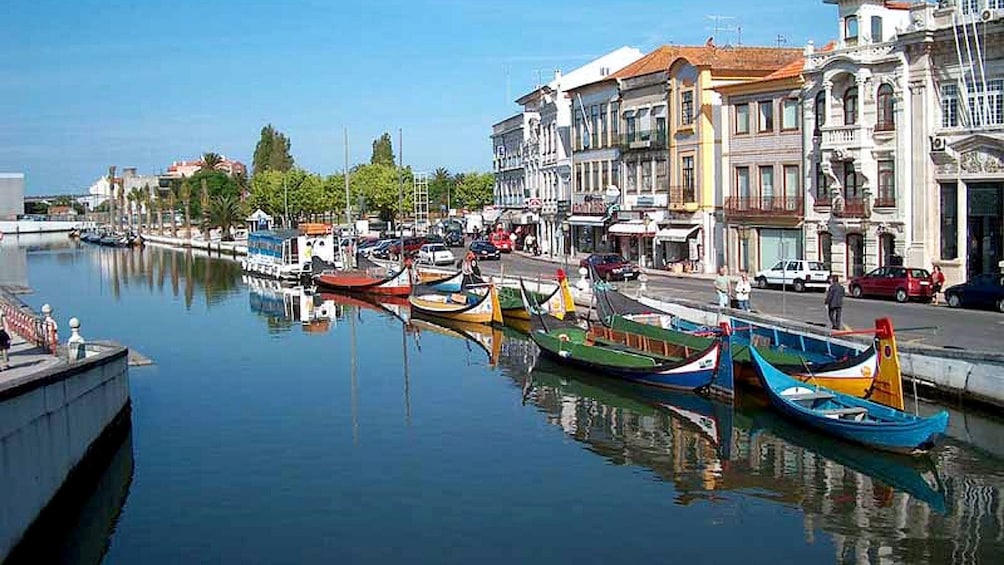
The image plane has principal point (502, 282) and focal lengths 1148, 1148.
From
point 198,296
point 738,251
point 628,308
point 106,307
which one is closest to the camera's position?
point 628,308

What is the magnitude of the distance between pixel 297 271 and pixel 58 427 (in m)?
53.0

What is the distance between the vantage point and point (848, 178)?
48.8m

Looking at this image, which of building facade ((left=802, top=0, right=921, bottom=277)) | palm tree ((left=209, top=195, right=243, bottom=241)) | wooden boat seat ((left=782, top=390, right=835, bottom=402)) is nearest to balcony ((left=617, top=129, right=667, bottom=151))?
building facade ((left=802, top=0, right=921, bottom=277))

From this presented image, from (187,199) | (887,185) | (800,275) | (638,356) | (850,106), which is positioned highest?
(850,106)

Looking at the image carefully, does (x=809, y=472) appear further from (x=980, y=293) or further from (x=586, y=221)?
(x=586, y=221)

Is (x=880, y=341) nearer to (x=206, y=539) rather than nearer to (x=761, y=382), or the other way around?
(x=761, y=382)

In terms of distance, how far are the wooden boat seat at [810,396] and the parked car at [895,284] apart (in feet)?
55.4

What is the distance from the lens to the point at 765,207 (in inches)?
2132

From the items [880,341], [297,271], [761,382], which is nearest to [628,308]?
[761,382]

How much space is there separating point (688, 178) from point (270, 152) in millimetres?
117024

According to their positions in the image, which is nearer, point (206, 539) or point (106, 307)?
point (206, 539)

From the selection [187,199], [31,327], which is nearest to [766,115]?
[31,327]

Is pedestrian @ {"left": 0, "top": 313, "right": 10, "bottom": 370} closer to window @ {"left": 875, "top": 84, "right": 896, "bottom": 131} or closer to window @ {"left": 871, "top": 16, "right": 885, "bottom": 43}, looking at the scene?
window @ {"left": 875, "top": 84, "right": 896, "bottom": 131}

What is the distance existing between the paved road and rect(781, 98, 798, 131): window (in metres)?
8.07
